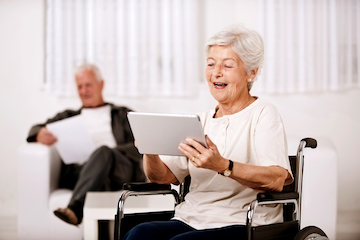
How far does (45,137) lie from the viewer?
3.40m

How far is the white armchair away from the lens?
10.4ft

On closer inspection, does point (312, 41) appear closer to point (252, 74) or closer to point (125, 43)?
point (125, 43)

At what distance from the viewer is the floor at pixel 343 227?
3.49m

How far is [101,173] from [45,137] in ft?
1.66

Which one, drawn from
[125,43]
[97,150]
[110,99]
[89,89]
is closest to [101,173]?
[97,150]

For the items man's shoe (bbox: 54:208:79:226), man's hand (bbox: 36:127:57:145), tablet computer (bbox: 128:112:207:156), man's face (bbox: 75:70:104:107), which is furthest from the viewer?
man's face (bbox: 75:70:104:107)

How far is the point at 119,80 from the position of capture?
412 cm

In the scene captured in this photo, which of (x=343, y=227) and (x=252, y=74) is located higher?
(x=252, y=74)

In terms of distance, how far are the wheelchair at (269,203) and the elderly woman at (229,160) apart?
0.15 ft

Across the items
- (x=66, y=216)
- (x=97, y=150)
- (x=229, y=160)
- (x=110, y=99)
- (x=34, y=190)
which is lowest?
(x=66, y=216)

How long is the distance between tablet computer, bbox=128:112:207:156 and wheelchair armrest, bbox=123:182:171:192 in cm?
19

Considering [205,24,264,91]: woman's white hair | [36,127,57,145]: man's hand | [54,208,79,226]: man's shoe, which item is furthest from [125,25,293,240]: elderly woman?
[36,127,57,145]: man's hand

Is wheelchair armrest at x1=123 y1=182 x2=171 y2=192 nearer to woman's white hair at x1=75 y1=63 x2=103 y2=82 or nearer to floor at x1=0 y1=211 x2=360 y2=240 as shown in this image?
floor at x1=0 y1=211 x2=360 y2=240

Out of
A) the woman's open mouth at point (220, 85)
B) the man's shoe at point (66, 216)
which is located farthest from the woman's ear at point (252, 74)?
the man's shoe at point (66, 216)
